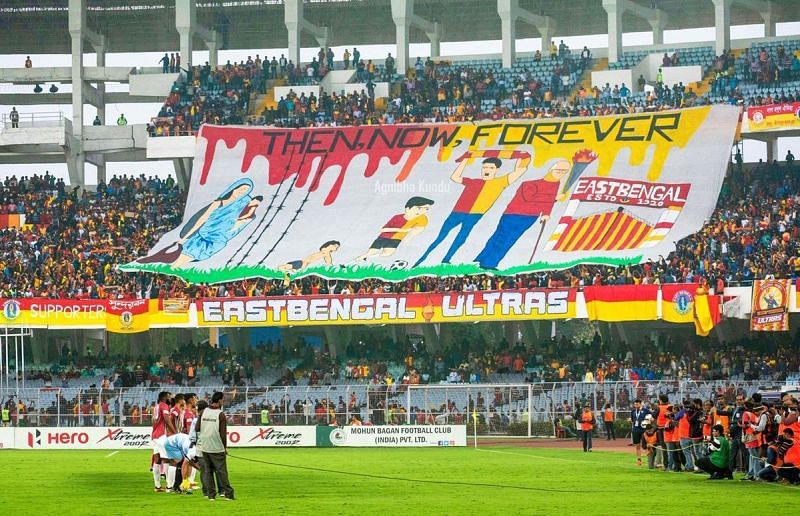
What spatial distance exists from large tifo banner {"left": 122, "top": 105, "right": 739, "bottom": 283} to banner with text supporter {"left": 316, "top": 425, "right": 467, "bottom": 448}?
13039mm

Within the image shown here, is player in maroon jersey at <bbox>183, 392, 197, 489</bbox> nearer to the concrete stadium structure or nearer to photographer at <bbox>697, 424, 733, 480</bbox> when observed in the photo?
photographer at <bbox>697, 424, 733, 480</bbox>

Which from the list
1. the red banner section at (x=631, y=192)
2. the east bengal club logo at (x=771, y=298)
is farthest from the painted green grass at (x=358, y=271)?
the east bengal club logo at (x=771, y=298)

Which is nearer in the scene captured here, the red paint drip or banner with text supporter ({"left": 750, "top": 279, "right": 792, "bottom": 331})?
banner with text supporter ({"left": 750, "top": 279, "right": 792, "bottom": 331})

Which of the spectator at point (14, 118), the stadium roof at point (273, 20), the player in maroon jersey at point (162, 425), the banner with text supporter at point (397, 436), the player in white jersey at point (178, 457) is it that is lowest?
the banner with text supporter at point (397, 436)

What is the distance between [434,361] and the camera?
193 ft

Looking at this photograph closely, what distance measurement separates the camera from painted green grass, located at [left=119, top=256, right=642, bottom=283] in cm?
5794

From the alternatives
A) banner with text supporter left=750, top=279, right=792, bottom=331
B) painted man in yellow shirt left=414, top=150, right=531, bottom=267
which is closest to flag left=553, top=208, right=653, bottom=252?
painted man in yellow shirt left=414, top=150, right=531, bottom=267

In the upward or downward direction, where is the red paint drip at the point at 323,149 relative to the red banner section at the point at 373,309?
upward

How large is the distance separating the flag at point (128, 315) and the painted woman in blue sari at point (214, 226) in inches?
145

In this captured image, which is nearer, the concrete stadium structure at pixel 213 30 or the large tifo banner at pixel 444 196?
the large tifo banner at pixel 444 196

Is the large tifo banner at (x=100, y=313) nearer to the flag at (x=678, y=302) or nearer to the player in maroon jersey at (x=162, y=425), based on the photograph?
the flag at (x=678, y=302)

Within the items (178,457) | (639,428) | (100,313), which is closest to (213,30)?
(100,313)

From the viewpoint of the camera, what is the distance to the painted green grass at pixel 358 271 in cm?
5794

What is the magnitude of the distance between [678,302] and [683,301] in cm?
19
